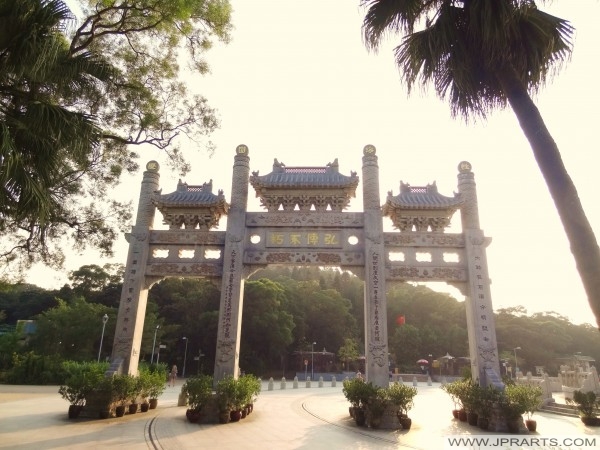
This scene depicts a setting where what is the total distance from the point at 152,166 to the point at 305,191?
16.6 feet

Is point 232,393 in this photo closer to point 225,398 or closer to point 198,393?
point 225,398

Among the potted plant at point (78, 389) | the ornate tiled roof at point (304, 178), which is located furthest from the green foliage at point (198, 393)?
the ornate tiled roof at point (304, 178)

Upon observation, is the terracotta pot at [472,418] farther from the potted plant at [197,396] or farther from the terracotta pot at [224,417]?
the potted plant at [197,396]

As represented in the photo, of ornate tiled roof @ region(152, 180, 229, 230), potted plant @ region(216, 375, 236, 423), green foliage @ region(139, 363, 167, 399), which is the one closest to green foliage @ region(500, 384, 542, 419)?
potted plant @ region(216, 375, 236, 423)

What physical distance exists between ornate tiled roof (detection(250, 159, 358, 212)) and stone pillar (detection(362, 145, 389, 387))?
1.96 ft

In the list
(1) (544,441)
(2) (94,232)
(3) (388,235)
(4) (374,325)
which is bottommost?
(1) (544,441)

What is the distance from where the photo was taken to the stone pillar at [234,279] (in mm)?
11102

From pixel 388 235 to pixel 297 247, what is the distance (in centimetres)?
272

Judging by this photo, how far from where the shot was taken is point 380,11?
200 inches

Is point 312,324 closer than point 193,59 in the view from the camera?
No

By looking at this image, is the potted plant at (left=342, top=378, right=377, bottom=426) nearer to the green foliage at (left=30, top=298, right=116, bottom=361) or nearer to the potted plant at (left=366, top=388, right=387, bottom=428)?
the potted plant at (left=366, top=388, right=387, bottom=428)

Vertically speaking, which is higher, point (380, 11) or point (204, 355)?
point (380, 11)

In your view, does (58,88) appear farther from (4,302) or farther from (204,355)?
(4,302)

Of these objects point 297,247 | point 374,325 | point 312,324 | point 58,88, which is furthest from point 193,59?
point 312,324
